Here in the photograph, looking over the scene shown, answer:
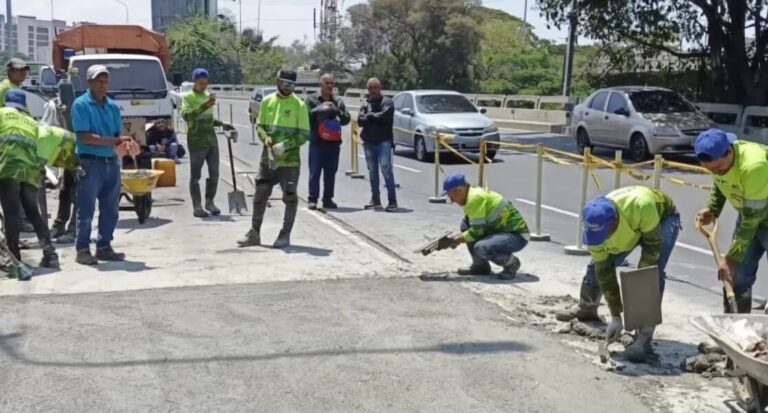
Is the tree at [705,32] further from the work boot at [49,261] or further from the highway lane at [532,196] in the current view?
the work boot at [49,261]

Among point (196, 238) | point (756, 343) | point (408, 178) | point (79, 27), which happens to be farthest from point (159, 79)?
point (756, 343)

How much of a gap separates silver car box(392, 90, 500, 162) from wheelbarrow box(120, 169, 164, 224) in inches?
349

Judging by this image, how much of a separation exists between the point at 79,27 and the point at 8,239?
1557 centimetres

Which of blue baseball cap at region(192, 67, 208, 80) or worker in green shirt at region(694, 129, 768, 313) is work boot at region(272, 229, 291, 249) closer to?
blue baseball cap at region(192, 67, 208, 80)

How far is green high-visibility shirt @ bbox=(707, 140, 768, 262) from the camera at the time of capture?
5910 mm

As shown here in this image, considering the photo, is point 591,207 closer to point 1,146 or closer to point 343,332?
point 343,332

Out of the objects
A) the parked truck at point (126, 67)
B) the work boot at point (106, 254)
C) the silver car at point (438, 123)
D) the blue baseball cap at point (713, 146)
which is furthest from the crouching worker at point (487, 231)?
the silver car at point (438, 123)

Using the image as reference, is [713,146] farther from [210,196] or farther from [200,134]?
[210,196]

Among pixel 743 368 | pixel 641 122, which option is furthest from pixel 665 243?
pixel 641 122

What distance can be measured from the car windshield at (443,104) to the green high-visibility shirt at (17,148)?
13178 millimetres

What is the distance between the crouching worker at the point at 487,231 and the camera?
27.2 ft

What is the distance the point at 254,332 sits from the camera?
6520 mm

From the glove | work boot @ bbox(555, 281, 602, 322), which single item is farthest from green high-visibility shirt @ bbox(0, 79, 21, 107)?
the glove

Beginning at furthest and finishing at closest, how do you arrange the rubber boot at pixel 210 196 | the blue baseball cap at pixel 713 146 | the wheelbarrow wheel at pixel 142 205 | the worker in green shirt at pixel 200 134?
the rubber boot at pixel 210 196 → the worker in green shirt at pixel 200 134 → the wheelbarrow wheel at pixel 142 205 → the blue baseball cap at pixel 713 146
